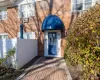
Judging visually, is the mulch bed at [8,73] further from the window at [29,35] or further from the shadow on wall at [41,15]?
the window at [29,35]

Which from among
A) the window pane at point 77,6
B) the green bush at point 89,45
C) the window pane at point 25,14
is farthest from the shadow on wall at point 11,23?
the green bush at point 89,45

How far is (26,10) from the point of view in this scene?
47.7 ft

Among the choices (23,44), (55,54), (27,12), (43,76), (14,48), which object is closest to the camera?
(43,76)

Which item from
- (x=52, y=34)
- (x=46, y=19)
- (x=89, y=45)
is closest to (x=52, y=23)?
(x=46, y=19)

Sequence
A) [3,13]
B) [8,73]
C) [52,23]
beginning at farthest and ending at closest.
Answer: [3,13]
[52,23]
[8,73]

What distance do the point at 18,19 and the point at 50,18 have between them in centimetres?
440

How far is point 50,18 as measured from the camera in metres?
12.7

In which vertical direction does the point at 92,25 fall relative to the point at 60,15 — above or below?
below

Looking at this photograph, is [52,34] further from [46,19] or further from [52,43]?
[46,19]

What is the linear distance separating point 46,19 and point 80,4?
3522 mm

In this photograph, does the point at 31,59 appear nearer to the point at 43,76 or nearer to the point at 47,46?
the point at 47,46

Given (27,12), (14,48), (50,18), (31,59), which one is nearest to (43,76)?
(14,48)

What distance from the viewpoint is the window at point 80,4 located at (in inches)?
469

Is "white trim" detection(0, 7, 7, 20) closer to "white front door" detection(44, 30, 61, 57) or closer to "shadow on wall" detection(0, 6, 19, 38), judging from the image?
"shadow on wall" detection(0, 6, 19, 38)
